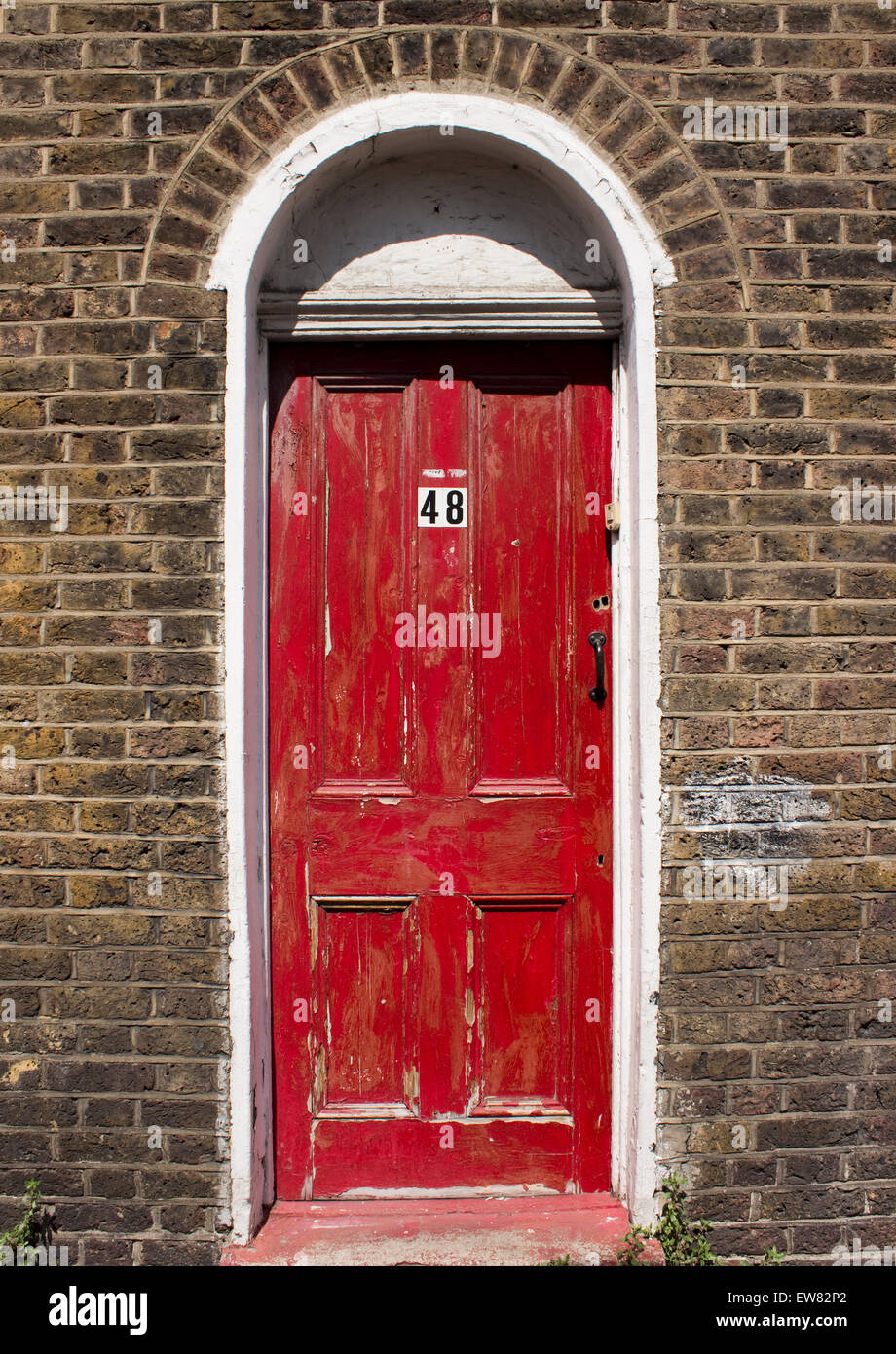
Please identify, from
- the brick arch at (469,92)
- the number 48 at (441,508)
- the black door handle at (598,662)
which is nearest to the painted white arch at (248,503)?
the brick arch at (469,92)

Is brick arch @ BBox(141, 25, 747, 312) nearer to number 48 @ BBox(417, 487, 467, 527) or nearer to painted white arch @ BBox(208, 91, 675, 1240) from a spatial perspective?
painted white arch @ BBox(208, 91, 675, 1240)

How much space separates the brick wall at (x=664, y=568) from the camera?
2439 mm

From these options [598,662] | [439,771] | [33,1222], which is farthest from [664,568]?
[33,1222]

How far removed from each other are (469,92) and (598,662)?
1744 millimetres

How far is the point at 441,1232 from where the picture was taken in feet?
8.13

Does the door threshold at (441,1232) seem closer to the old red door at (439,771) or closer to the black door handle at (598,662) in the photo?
the old red door at (439,771)

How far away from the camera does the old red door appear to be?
263 centimetres

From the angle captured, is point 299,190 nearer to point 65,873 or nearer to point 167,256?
point 167,256

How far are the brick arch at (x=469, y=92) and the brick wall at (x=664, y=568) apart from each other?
0.03 feet

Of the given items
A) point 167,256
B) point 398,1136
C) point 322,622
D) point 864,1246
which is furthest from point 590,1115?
point 167,256

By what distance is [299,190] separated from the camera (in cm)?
248

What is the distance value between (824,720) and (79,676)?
2.23 metres
